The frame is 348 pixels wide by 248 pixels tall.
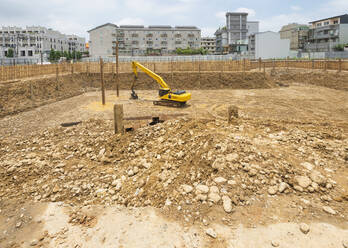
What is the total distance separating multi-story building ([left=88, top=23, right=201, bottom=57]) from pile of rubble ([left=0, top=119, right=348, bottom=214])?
66.8 metres

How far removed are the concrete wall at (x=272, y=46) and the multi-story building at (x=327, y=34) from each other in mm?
5879

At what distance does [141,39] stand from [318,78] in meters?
56.7

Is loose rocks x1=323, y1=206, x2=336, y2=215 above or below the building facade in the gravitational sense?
below

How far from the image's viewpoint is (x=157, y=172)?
7434 millimetres

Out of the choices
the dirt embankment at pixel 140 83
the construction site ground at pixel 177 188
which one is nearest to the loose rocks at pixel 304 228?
the construction site ground at pixel 177 188

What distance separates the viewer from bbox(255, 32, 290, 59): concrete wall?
206ft

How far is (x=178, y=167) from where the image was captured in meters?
7.50

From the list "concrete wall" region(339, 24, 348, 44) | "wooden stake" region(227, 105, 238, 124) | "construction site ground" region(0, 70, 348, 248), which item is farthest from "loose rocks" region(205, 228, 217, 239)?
"concrete wall" region(339, 24, 348, 44)

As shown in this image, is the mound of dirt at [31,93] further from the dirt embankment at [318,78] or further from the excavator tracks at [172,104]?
the dirt embankment at [318,78]

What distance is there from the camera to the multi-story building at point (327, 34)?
58.6 meters

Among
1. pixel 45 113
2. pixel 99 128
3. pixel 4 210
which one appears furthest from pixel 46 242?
pixel 45 113

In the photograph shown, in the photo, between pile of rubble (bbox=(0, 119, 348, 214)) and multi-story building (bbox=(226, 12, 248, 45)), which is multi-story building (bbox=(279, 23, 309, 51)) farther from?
pile of rubble (bbox=(0, 119, 348, 214))

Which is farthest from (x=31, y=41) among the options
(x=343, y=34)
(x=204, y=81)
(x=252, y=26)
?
(x=343, y=34)

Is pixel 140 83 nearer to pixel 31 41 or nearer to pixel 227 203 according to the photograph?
pixel 227 203
